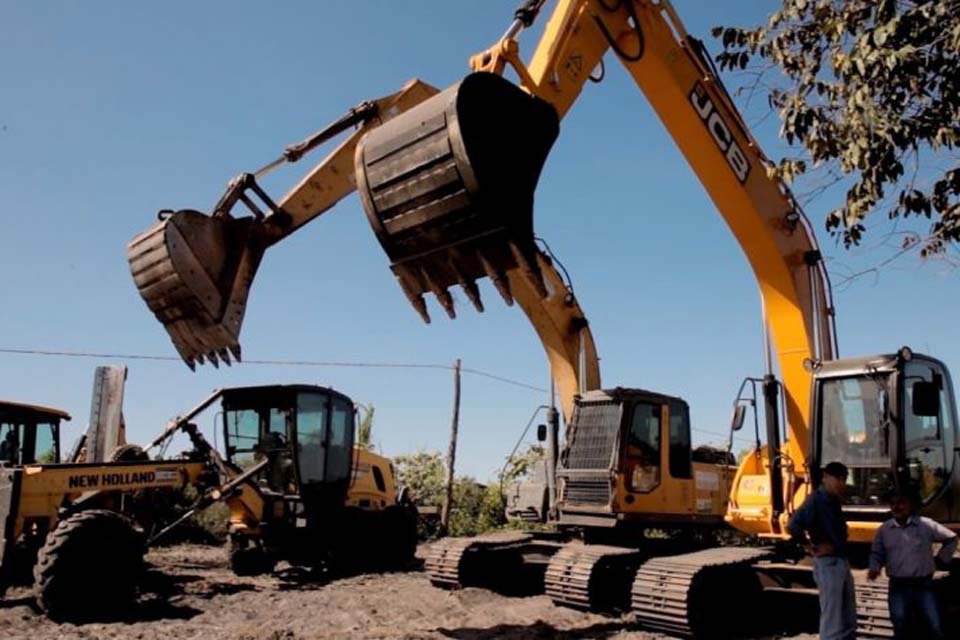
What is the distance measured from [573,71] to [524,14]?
2.44ft

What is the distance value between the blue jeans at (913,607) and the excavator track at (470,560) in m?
4.90

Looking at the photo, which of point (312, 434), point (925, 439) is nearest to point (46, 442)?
point (312, 434)

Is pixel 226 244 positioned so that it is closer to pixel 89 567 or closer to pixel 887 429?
pixel 89 567

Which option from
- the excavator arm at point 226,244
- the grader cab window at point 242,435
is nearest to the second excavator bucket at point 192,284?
the excavator arm at point 226,244

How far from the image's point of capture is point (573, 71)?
24.3 feet

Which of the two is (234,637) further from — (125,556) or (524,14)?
(524,14)

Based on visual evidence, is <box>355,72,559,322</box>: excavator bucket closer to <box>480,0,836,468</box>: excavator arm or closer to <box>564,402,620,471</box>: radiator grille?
<box>480,0,836,468</box>: excavator arm

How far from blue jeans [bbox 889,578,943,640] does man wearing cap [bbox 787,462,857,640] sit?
0.33 metres

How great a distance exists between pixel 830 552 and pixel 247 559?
786 centimetres

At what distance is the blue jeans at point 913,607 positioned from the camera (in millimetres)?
6797

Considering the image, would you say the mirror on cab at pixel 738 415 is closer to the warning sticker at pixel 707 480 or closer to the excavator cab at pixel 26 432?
the warning sticker at pixel 707 480

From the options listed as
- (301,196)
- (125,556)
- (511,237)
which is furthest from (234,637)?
(511,237)

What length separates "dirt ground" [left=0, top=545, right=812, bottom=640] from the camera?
8203 mm

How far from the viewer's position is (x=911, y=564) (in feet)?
22.5
